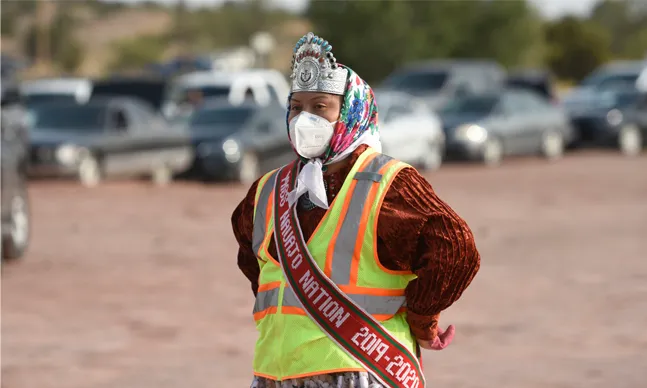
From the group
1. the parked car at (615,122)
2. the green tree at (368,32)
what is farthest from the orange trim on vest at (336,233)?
the green tree at (368,32)

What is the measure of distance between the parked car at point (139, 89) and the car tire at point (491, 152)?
6.65 meters

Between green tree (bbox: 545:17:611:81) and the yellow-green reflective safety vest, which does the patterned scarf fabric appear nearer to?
the yellow-green reflective safety vest

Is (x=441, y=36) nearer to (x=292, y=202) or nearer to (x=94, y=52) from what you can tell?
(x=292, y=202)

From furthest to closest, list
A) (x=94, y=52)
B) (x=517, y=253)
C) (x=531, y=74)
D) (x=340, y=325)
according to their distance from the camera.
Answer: (x=94, y=52) → (x=531, y=74) → (x=517, y=253) → (x=340, y=325)

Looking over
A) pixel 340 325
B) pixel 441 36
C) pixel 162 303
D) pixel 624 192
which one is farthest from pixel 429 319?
pixel 441 36

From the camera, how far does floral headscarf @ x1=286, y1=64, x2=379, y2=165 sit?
3494mm

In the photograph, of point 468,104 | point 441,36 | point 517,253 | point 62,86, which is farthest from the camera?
point 441,36

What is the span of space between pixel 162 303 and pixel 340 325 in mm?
6378

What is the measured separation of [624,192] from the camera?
717 inches

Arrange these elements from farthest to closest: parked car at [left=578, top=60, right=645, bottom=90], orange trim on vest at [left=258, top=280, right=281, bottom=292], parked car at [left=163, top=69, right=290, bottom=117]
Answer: parked car at [left=578, top=60, right=645, bottom=90] < parked car at [left=163, top=69, right=290, bottom=117] < orange trim on vest at [left=258, top=280, right=281, bottom=292]

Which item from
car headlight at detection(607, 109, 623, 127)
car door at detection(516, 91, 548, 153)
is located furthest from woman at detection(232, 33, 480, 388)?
car headlight at detection(607, 109, 623, 127)

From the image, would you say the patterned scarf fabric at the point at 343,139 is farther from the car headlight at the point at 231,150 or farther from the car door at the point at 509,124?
the car door at the point at 509,124

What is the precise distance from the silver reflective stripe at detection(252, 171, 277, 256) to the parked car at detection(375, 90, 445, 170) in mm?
17253

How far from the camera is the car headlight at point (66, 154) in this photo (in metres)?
18.1
